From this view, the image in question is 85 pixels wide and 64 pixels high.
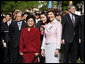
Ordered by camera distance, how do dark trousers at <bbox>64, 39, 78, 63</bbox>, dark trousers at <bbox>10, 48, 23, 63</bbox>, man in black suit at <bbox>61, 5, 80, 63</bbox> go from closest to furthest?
man in black suit at <bbox>61, 5, 80, 63</bbox>
dark trousers at <bbox>64, 39, 78, 63</bbox>
dark trousers at <bbox>10, 48, 23, 63</bbox>

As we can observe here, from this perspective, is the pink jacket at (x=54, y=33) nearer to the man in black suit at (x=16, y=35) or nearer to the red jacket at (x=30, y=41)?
the red jacket at (x=30, y=41)

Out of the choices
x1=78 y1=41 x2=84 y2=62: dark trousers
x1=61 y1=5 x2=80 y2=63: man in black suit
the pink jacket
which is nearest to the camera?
the pink jacket

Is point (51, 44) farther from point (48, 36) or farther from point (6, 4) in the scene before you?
point (6, 4)

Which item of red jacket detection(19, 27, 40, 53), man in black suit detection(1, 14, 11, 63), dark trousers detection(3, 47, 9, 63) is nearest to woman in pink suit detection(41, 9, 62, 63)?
red jacket detection(19, 27, 40, 53)

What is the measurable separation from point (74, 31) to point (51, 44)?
3087 mm

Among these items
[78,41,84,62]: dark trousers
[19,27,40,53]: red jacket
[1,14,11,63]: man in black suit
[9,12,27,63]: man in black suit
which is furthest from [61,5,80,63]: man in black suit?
[19,27,40,53]: red jacket

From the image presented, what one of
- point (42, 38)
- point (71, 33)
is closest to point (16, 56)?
point (42, 38)

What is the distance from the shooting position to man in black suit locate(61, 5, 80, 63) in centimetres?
1215

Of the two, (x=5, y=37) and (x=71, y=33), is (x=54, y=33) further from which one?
(x=5, y=37)

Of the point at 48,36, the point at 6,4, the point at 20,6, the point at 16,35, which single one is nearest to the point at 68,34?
the point at 16,35

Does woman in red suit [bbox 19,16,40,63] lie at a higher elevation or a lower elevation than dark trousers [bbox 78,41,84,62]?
higher

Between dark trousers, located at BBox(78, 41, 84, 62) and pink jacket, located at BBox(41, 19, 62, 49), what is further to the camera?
dark trousers, located at BBox(78, 41, 84, 62)

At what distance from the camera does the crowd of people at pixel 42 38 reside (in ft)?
30.8

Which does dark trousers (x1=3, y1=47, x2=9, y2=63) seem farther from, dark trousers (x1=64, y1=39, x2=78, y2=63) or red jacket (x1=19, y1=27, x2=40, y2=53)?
red jacket (x1=19, y1=27, x2=40, y2=53)
